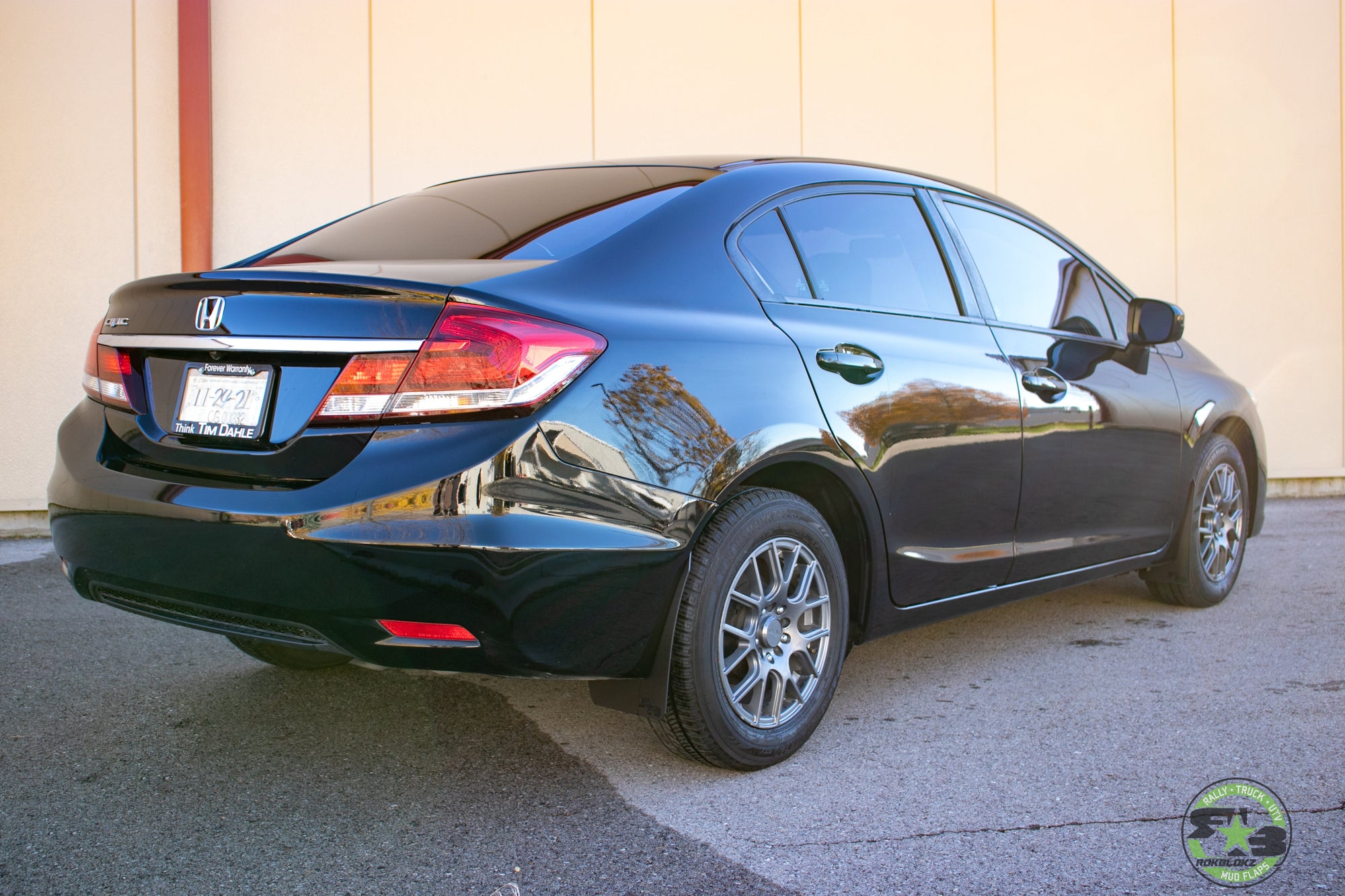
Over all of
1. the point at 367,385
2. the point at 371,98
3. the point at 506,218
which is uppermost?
the point at 371,98

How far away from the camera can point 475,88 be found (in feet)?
23.2

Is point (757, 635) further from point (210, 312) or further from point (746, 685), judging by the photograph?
point (210, 312)

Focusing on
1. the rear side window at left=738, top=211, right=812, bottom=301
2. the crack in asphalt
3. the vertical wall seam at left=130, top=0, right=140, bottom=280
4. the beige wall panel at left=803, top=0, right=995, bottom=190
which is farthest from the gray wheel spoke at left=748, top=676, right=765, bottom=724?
the beige wall panel at left=803, top=0, right=995, bottom=190

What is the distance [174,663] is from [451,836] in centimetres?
183

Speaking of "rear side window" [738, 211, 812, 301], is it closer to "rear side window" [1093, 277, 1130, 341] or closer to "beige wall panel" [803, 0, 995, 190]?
"rear side window" [1093, 277, 1130, 341]

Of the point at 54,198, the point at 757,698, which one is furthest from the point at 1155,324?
the point at 54,198

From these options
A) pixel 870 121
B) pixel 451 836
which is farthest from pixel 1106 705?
pixel 870 121

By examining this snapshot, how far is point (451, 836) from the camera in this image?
2479 millimetres

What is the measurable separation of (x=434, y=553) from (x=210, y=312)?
0.75m

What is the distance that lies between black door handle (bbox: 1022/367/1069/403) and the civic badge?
2.34 metres

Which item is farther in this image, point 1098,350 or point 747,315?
point 1098,350

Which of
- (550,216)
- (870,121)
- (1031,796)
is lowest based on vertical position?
(1031,796)

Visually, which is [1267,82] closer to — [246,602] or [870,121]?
[870,121]

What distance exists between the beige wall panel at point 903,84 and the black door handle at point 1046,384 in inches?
165
